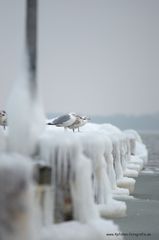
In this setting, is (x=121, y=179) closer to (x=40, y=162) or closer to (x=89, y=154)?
(x=89, y=154)

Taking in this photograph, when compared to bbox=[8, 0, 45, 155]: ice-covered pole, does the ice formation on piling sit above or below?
below

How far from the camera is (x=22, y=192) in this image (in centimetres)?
691

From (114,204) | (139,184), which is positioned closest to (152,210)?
(114,204)

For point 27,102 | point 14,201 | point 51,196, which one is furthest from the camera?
point 27,102

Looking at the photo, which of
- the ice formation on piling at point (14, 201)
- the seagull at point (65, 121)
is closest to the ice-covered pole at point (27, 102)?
the ice formation on piling at point (14, 201)

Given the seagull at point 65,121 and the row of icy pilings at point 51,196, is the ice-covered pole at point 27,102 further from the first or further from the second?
the seagull at point 65,121

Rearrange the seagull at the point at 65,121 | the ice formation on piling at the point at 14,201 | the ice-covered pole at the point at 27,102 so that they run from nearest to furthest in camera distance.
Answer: the ice formation on piling at the point at 14,201 → the ice-covered pole at the point at 27,102 → the seagull at the point at 65,121

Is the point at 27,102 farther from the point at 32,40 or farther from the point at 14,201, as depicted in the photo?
the point at 14,201

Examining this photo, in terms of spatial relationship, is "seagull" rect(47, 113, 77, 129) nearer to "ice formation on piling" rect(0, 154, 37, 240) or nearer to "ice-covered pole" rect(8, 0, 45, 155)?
"ice-covered pole" rect(8, 0, 45, 155)

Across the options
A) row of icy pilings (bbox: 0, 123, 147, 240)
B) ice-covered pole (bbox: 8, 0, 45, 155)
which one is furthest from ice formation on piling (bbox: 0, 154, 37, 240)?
ice-covered pole (bbox: 8, 0, 45, 155)

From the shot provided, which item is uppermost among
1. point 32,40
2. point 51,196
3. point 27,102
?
point 32,40

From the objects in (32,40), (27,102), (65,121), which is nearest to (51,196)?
(27,102)

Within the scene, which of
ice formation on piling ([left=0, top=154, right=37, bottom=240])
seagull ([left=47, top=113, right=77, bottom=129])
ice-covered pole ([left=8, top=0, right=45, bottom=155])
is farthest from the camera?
seagull ([left=47, top=113, right=77, bottom=129])

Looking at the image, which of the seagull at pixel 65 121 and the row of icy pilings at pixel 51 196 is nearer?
the row of icy pilings at pixel 51 196
